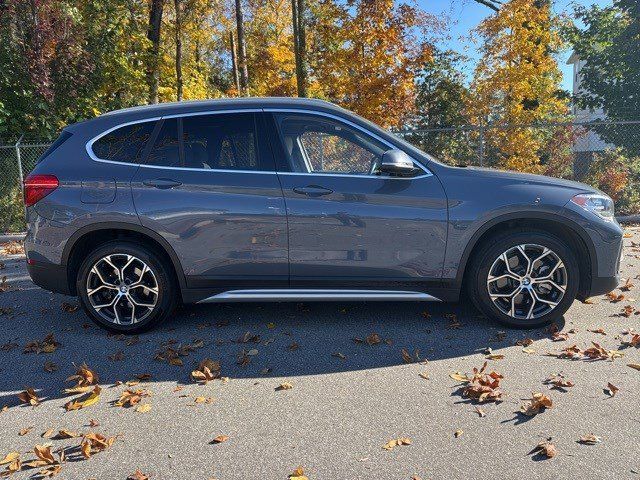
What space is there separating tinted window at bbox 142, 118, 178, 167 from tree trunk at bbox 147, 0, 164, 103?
41.4 ft

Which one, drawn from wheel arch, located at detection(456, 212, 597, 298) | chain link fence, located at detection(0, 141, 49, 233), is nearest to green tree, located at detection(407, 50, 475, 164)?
chain link fence, located at detection(0, 141, 49, 233)

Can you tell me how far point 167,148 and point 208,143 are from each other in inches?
13.5

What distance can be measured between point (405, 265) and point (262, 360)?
134 cm

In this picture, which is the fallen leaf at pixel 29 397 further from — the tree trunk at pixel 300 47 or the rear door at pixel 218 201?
the tree trunk at pixel 300 47

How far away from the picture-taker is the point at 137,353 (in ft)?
13.9

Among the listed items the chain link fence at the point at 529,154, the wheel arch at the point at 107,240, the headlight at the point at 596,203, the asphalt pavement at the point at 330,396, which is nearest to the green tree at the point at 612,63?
the chain link fence at the point at 529,154

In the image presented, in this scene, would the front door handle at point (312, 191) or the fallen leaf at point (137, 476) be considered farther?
the front door handle at point (312, 191)

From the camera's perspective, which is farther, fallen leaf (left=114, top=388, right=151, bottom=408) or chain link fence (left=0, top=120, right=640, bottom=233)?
chain link fence (left=0, top=120, right=640, bottom=233)

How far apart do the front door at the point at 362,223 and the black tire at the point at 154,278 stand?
1057mm

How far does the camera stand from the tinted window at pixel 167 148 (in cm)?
446

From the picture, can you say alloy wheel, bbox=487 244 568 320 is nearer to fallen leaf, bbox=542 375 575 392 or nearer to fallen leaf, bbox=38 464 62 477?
fallen leaf, bbox=542 375 575 392

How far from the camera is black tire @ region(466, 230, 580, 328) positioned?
170 inches

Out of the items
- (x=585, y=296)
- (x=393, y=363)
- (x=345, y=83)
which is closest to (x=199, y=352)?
(x=393, y=363)

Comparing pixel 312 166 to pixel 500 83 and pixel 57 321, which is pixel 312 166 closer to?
pixel 57 321
